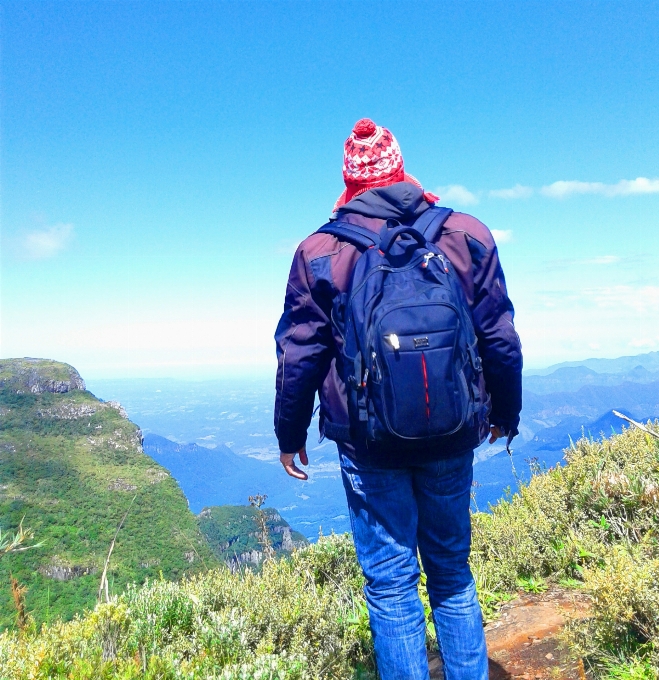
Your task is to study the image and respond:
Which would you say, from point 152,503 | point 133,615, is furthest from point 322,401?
point 152,503

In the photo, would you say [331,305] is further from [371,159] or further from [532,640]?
[532,640]

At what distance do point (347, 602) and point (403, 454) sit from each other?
6.34ft

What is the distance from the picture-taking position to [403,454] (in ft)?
5.15

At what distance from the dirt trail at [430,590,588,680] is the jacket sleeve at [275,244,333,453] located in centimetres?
151

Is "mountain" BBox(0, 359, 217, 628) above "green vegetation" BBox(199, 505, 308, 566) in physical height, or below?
above

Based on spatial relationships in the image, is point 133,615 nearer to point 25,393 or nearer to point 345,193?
point 345,193

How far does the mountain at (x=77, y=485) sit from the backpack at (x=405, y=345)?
151 ft

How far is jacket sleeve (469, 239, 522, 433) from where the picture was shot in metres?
1.67

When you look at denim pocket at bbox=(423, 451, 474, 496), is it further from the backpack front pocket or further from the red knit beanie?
the red knit beanie

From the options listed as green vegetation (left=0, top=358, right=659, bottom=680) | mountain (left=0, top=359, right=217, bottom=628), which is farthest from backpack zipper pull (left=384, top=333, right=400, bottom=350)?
mountain (left=0, top=359, right=217, bottom=628)

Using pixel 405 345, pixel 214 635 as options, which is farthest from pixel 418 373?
pixel 214 635

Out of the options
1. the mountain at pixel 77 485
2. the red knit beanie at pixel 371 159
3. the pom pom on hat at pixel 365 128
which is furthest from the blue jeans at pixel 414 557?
the mountain at pixel 77 485

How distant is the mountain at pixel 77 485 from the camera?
181ft

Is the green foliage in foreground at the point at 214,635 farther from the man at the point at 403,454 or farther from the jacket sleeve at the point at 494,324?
the jacket sleeve at the point at 494,324
